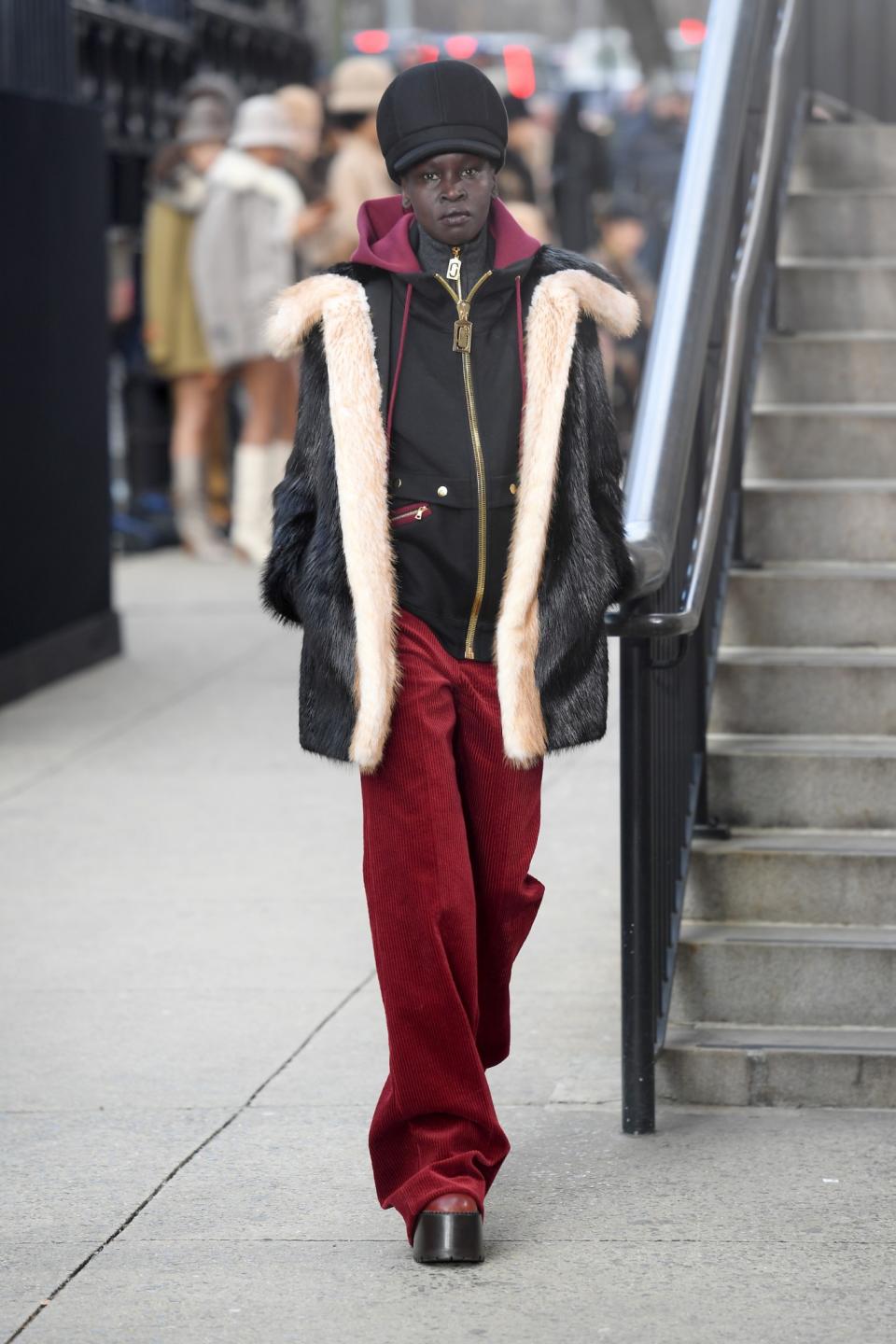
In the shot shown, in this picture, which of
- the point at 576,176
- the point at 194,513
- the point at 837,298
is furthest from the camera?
the point at 576,176

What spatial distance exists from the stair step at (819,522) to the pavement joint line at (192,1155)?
151 centimetres

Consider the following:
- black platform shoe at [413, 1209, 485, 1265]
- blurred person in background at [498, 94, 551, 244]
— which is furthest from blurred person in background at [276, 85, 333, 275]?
black platform shoe at [413, 1209, 485, 1265]

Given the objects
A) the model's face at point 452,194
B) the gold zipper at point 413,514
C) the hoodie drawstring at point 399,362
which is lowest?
the gold zipper at point 413,514

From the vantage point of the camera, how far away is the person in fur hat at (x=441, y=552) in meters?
4.17

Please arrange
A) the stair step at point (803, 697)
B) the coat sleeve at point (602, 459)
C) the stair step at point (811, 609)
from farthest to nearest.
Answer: the stair step at point (811, 609) → the stair step at point (803, 697) → the coat sleeve at point (602, 459)

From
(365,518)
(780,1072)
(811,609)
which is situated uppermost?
(365,518)

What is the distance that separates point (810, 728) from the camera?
19.7ft

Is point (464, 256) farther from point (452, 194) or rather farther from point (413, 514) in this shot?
point (413, 514)

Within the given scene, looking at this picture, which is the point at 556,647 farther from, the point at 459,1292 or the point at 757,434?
the point at 757,434

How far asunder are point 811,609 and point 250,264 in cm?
822

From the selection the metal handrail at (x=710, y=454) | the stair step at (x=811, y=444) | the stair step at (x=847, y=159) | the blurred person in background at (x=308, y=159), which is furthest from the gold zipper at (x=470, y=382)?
the blurred person in background at (x=308, y=159)

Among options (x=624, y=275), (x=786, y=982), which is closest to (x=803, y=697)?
(x=786, y=982)

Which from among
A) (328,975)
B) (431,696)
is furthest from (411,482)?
(328,975)

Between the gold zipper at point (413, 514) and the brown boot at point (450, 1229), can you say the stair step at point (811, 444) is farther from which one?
the brown boot at point (450, 1229)
